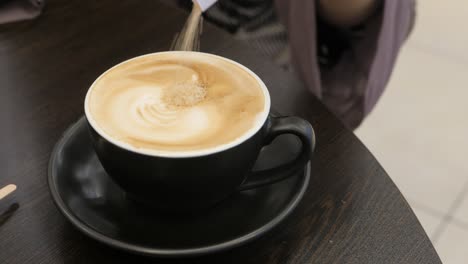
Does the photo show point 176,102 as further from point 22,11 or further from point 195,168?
point 22,11

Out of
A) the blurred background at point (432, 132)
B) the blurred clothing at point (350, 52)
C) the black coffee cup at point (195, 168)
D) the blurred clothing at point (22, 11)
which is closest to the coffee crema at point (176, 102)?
the black coffee cup at point (195, 168)

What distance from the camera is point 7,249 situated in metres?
0.43

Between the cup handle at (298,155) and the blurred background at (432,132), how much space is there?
0.76 meters

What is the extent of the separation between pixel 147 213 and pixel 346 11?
54 cm

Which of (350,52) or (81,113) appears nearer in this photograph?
(81,113)

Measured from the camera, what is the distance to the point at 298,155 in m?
0.44

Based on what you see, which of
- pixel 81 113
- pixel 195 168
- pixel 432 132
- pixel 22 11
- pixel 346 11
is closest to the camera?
pixel 195 168

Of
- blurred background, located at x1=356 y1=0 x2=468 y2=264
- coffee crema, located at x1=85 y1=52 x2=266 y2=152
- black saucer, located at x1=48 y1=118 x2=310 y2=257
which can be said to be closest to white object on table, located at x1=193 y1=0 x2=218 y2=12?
coffee crema, located at x1=85 y1=52 x2=266 y2=152

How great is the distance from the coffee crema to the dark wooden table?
0.30 ft

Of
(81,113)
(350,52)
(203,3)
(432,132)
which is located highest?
(203,3)

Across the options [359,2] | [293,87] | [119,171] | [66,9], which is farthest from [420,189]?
[119,171]

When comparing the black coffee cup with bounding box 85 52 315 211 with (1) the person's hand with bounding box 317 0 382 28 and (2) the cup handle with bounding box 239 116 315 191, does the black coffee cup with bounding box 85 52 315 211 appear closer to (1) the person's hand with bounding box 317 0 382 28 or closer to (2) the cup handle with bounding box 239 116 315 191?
(2) the cup handle with bounding box 239 116 315 191

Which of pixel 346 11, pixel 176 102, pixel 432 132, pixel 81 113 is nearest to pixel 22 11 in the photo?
pixel 81 113

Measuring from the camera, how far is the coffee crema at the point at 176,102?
42 centimetres
